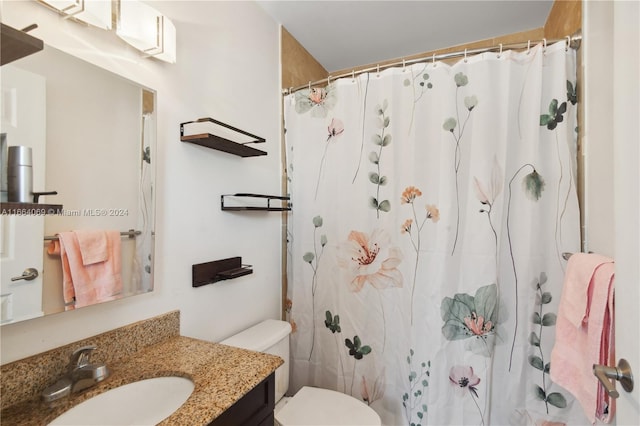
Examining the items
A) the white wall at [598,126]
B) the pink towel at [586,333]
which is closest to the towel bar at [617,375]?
the pink towel at [586,333]

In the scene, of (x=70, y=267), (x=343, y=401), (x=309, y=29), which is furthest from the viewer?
(x=309, y=29)

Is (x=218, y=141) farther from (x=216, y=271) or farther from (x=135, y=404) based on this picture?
(x=135, y=404)

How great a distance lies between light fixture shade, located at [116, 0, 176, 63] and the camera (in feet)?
3.28

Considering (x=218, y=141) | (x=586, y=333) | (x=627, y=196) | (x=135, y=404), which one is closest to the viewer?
(x=627, y=196)

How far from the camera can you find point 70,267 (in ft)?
2.89

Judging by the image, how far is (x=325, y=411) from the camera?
142 cm

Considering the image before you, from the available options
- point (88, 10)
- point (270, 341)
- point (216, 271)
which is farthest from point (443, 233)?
point (88, 10)

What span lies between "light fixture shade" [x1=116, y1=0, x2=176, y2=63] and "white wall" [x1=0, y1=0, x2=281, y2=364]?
0.05 meters

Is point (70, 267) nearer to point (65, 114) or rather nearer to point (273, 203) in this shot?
point (65, 114)

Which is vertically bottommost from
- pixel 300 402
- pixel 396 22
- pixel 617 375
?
pixel 300 402

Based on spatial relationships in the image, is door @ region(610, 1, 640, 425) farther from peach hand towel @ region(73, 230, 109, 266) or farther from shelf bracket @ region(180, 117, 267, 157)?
peach hand towel @ region(73, 230, 109, 266)

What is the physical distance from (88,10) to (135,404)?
1.15 metres

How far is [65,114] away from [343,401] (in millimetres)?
1582

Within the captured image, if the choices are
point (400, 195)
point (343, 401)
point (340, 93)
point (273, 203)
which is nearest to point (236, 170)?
point (273, 203)
